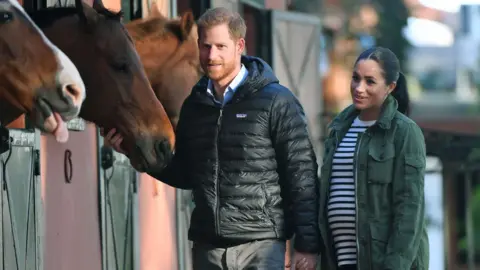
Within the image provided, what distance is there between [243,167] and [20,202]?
172 centimetres

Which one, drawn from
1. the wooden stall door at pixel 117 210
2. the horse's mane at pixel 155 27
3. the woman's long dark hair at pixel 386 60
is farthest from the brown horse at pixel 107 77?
the wooden stall door at pixel 117 210

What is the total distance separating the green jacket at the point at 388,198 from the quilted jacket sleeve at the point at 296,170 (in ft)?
0.16

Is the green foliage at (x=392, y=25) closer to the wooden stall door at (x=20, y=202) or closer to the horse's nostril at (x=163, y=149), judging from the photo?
the wooden stall door at (x=20, y=202)

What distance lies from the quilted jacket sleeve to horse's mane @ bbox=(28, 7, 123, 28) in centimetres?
96

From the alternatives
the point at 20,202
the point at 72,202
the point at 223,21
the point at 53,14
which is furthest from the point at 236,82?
the point at 72,202

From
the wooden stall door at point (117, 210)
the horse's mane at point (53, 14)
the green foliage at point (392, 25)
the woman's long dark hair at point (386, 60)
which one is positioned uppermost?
the green foliage at point (392, 25)

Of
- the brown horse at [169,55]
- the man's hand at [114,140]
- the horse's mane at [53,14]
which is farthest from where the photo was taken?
the brown horse at [169,55]

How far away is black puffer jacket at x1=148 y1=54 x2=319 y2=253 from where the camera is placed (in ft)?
19.3

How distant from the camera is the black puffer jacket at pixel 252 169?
5891 millimetres

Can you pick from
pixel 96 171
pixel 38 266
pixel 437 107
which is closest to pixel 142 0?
pixel 96 171

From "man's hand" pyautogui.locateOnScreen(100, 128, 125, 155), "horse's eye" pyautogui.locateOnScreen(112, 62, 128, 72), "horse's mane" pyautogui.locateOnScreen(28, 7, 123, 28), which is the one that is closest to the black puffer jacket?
"man's hand" pyautogui.locateOnScreen(100, 128, 125, 155)

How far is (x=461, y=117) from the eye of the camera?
44.3m

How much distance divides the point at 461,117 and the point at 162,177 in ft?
127

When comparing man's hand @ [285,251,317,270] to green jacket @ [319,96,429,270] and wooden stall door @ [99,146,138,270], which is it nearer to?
green jacket @ [319,96,429,270]
